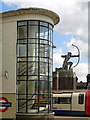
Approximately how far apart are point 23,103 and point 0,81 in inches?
94.9

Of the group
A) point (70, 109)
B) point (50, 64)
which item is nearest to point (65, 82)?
point (70, 109)

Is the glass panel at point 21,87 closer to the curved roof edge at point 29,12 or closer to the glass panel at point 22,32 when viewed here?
the glass panel at point 22,32

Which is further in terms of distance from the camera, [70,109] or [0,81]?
[70,109]

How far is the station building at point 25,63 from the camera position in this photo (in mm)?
17531

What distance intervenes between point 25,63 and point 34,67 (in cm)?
75

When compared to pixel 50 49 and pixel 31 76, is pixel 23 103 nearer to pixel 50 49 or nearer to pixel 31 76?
pixel 31 76

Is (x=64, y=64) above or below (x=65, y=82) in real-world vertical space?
above

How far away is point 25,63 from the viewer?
17891 millimetres

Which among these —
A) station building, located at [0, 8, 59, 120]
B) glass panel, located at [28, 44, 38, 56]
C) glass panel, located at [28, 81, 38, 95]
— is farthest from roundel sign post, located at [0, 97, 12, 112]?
glass panel, located at [28, 44, 38, 56]

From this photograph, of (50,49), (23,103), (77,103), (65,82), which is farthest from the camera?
(65,82)

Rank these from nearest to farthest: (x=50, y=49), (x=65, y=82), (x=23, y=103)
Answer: (x=23, y=103), (x=50, y=49), (x=65, y=82)

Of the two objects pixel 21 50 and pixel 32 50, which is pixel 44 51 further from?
pixel 21 50

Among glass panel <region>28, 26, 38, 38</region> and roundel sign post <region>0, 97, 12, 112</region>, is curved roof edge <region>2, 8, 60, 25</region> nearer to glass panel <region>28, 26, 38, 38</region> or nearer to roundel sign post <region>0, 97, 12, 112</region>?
glass panel <region>28, 26, 38, 38</region>

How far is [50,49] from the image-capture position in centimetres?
1869
